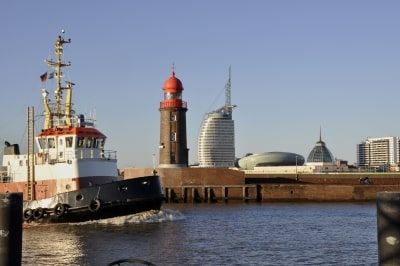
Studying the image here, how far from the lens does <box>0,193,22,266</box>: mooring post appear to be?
19.3 ft

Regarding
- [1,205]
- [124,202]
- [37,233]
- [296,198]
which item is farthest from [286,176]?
[1,205]

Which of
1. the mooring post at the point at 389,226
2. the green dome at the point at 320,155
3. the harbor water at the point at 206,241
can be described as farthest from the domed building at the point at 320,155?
the mooring post at the point at 389,226

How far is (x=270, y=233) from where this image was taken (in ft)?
Answer: 103

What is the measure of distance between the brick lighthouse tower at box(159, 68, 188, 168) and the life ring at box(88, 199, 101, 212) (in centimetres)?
3957

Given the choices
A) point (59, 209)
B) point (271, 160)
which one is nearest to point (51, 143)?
point (59, 209)

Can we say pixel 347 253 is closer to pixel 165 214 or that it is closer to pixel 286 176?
pixel 165 214

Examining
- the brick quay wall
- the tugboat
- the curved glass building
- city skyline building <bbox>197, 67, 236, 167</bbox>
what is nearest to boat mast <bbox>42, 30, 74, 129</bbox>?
the tugboat

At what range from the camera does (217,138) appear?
189m

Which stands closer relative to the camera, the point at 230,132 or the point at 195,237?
the point at 195,237

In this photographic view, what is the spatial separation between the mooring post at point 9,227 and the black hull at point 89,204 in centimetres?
2726

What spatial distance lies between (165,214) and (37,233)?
10.4m

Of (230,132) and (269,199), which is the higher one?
(230,132)

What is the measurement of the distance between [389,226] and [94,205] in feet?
95.4

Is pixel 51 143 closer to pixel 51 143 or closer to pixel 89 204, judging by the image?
pixel 51 143
